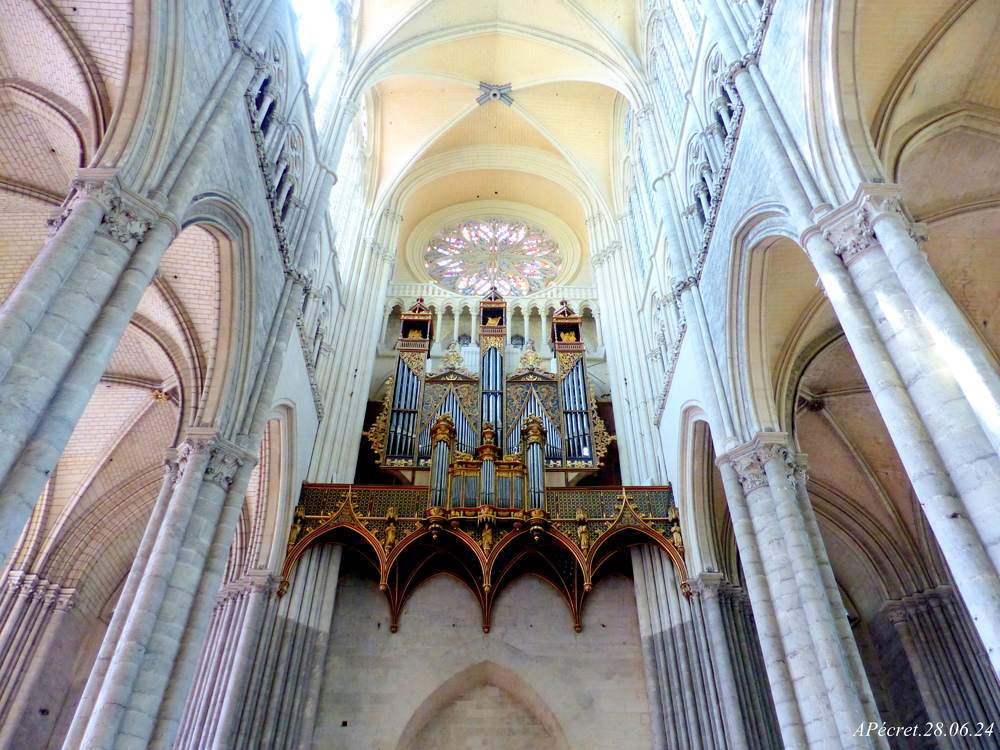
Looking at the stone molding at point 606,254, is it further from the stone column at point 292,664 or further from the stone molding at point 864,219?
the stone molding at point 864,219

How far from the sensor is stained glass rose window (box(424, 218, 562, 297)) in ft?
73.1

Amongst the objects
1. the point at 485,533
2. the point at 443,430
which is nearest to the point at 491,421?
the point at 443,430

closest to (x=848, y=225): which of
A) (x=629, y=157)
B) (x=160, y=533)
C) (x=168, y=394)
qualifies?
(x=160, y=533)

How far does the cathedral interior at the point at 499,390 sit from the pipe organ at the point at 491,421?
0.30 feet

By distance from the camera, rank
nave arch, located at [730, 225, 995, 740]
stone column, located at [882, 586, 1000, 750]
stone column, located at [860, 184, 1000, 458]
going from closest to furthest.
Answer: stone column, located at [860, 184, 1000, 458]
nave arch, located at [730, 225, 995, 740]
stone column, located at [882, 586, 1000, 750]

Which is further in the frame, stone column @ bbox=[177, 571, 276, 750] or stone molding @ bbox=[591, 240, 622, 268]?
stone molding @ bbox=[591, 240, 622, 268]

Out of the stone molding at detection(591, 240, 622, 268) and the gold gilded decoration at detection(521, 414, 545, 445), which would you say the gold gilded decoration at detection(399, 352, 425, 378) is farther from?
the stone molding at detection(591, 240, 622, 268)

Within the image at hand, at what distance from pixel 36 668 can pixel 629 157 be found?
57.7 ft

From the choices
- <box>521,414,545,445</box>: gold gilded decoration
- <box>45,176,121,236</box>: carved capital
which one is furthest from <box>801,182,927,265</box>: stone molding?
<box>521,414,545,445</box>: gold gilded decoration

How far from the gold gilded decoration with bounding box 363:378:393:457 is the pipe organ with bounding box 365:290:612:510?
0.02m

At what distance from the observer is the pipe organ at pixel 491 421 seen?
1364 centimetres

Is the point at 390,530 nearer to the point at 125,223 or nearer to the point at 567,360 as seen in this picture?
the point at 567,360

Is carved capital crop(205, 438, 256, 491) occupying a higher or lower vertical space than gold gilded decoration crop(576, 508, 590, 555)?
lower

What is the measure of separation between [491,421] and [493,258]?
8405 millimetres
